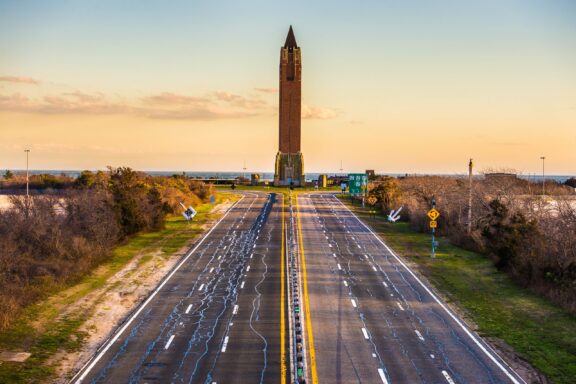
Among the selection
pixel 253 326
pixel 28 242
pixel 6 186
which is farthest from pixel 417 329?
pixel 6 186

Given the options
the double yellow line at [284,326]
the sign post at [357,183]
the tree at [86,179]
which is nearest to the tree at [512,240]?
the double yellow line at [284,326]

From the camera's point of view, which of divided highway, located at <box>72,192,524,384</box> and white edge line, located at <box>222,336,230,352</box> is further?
white edge line, located at <box>222,336,230,352</box>

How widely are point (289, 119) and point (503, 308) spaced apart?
9969cm

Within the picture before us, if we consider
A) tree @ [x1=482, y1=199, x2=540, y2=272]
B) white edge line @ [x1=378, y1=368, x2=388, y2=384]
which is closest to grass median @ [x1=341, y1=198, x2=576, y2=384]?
tree @ [x1=482, y1=199, x2=540, y2=272]

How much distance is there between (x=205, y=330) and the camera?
Result: 25.1 m

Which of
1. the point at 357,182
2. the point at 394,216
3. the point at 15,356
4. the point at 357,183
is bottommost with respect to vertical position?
the point at 15,356

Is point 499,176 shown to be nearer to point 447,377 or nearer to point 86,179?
point 86,179

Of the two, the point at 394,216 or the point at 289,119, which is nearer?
the point at 394,216

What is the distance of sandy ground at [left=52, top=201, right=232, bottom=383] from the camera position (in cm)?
2144

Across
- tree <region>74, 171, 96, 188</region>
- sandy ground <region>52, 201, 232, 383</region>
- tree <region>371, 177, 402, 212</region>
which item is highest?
tree <region>74, 171, 96, 188</region>

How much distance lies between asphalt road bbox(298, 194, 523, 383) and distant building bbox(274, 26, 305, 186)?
82.8m

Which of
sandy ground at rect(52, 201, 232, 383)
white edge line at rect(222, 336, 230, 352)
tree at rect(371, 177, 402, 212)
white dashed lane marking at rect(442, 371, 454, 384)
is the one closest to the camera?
white dashed lane marking at rect(442, 371, 454, 384)

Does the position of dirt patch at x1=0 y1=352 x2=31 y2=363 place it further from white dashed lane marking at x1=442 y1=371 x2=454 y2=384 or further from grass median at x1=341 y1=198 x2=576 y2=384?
grass median at x1=341 y1=198 x2=576 y2=384

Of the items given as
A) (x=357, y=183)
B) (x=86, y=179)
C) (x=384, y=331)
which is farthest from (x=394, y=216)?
(x=86, y=179)
